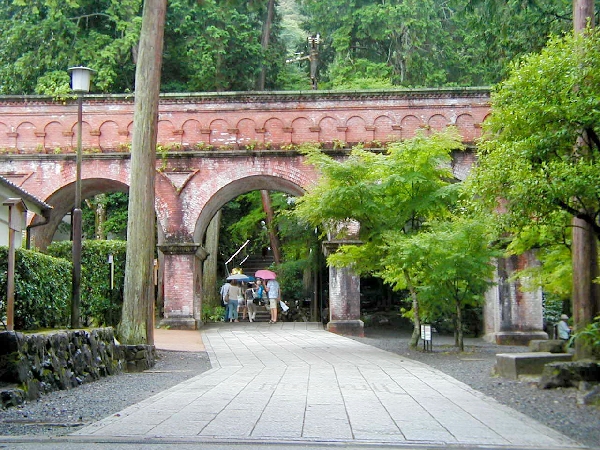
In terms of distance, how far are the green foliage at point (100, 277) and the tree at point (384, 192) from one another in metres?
4.75

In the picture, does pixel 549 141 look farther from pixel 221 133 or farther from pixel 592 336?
pixel 221 133

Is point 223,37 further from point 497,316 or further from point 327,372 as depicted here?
point 327,372

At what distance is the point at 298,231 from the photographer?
32.5m

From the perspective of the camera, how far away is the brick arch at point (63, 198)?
2600 cm

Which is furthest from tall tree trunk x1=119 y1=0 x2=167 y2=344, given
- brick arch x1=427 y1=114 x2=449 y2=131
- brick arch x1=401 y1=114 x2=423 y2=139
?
brick arch x1=427 y1=114 x2=449 y2=131

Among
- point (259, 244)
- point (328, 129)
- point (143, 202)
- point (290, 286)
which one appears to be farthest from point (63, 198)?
point (259, 244)

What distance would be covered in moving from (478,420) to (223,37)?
2630 centimetres

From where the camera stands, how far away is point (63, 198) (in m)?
26.8

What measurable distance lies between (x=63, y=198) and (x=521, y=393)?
1871 centimetres

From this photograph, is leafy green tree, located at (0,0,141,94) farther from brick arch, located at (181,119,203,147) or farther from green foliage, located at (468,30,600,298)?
green foliage, located at (468,30,600,298)

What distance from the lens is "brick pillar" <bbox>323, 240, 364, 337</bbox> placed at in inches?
981

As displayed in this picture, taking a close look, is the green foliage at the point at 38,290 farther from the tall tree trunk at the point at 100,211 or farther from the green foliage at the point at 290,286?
the tall tree trunk at the point at 100,211

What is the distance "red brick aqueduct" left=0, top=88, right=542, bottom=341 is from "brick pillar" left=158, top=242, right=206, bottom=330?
0.03 metres

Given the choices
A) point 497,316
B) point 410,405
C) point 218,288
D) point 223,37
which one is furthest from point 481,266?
point 218,288
